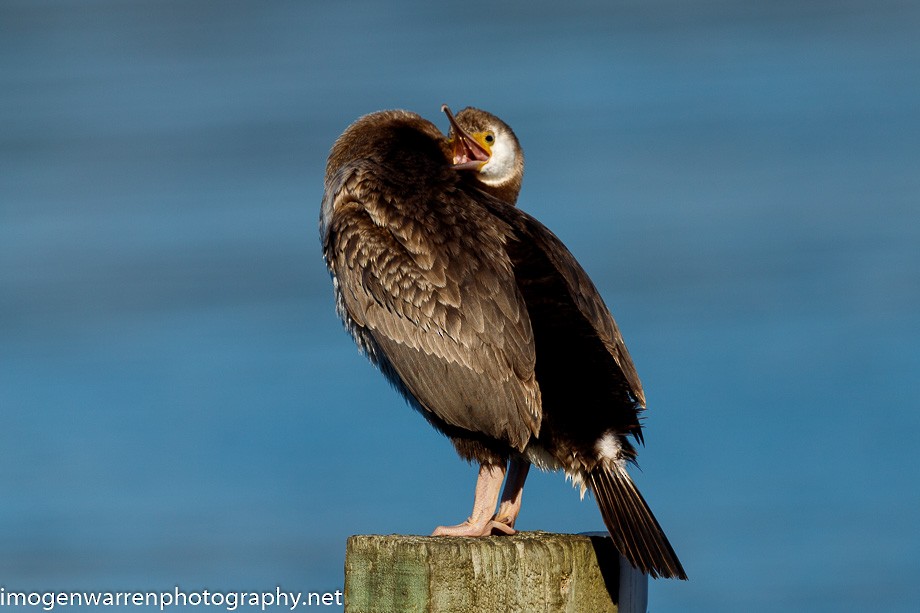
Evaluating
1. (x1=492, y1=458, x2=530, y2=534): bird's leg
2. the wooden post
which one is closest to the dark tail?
the wooden post

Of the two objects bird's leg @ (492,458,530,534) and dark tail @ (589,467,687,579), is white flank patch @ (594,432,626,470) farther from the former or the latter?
bird's leg @ (492,458,530,534)

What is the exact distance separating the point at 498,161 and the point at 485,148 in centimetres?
12

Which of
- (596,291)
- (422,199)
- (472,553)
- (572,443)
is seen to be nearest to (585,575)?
(472,553)

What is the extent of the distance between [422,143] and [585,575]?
380 cm

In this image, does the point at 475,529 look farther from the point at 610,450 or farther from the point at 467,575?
the point at 467,575

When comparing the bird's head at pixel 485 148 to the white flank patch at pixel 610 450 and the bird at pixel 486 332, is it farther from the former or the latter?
the white flank patch at pixel 610 450

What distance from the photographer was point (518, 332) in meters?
5.96

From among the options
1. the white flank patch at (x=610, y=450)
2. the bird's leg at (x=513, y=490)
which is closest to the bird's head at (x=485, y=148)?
the bird's leg at (x=513, y=490)

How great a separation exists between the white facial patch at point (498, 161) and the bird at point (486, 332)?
106cm

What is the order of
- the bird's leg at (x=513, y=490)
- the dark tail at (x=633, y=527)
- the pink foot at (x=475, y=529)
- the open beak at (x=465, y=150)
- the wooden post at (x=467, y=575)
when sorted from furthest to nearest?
the open beak at (x=465, y=150), the bird's leg at (x=513, y=490), the pink foot at (x=475, y=529), the dark tail at (x=633, y=527), the wooden post at (x=467, y=575)

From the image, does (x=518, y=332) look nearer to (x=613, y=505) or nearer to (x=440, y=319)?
(x=440, y=319)

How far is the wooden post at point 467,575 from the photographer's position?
4312 millimetres

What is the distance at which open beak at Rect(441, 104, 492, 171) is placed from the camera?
7965 mm

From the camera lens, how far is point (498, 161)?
8055 millimetres
